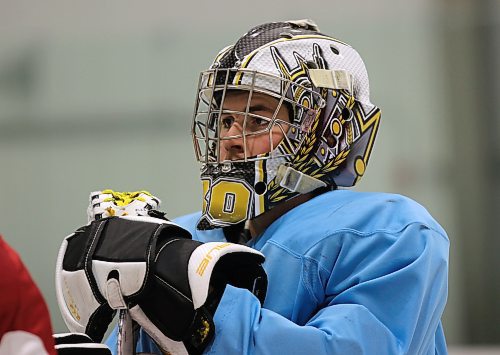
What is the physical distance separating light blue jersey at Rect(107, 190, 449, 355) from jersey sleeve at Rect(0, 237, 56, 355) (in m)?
0.47

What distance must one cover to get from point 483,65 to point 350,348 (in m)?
2.48

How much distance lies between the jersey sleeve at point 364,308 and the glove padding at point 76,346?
8.6 inches

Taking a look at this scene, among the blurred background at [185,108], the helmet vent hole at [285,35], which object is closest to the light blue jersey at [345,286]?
the helmet vent hole at [285,35]

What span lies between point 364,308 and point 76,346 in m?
0.45

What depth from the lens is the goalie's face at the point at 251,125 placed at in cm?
167

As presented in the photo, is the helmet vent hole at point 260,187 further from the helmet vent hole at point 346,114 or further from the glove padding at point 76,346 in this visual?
the glove padding at point 76,346

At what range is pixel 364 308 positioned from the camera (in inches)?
58.9

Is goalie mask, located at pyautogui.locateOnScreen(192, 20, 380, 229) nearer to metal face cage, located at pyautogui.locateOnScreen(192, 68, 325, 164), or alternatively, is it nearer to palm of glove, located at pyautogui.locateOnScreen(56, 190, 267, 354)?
metal face cage, located at pyautogui.locateOnScreen(192, 68, 325, 164)

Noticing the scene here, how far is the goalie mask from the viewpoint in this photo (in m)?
1.67

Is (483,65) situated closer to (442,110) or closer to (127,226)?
(442,110)

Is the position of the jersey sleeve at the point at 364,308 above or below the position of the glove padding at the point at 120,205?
below

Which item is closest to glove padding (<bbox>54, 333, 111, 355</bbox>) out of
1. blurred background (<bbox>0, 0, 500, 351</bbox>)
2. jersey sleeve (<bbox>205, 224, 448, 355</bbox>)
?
jersey sleeve (<bbox>205, 224, 448, 355</bbox>)

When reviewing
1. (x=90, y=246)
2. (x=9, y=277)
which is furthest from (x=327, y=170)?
(x=9, y=277)

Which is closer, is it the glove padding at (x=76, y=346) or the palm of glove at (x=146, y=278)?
the glove padding at (x=76, y=346)
